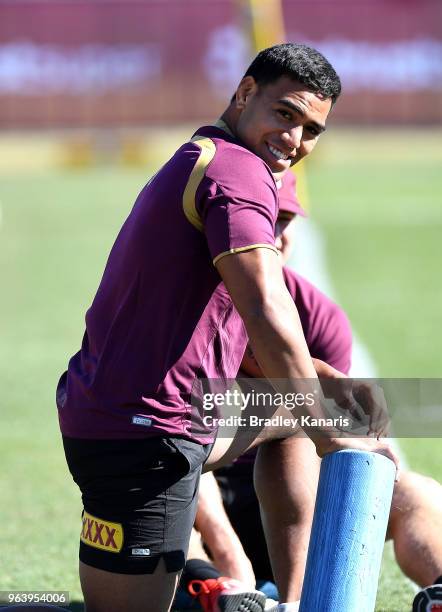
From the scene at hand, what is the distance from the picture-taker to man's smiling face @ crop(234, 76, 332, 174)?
3914mm

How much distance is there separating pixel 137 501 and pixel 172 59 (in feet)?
107

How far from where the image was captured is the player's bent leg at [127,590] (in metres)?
3.86

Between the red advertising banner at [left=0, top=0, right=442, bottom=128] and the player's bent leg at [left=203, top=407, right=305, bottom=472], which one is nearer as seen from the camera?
the player's bent leg at [left=203, top=407, right=305, bottom=472]

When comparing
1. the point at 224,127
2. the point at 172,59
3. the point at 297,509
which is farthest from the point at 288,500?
the point at 172,59

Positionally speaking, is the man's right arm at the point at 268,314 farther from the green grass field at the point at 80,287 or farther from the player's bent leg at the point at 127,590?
the green grass field at the point at 80,287

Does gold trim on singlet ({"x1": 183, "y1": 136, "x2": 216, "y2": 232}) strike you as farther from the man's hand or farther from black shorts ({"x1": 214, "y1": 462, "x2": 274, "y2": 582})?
black shorts ({"x1": 214, "y1": 462, "x2": 274, "y2": 582})

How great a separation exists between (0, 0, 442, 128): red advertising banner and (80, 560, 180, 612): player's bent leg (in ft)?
104

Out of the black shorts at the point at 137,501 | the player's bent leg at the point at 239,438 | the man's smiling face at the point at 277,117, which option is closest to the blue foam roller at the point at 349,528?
the black shorts at the point at 137,501

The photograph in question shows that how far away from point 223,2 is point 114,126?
189 inches

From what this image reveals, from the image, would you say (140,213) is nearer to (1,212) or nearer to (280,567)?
(280,567)

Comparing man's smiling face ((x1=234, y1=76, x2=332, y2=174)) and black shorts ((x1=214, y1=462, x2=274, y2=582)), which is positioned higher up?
man's smiling face ((x1=234, y1=76, x2=332, y2=174))

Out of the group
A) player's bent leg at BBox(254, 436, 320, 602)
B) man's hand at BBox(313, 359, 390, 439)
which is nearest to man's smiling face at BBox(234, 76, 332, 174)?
man's hand at BBox(313, 359, 390, 439)

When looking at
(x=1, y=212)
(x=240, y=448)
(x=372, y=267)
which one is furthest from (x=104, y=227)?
(x=240, y=448)

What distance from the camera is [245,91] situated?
4000 mm
